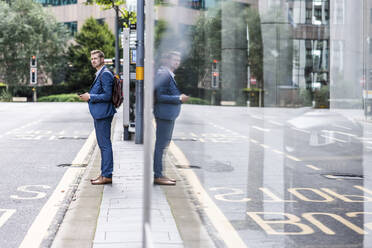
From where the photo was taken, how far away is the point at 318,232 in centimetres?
165

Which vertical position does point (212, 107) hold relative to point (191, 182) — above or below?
above

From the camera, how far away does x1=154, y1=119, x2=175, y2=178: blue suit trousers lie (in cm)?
209

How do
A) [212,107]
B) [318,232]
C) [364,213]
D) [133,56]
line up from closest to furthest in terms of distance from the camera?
[364,213] → [318,232] → [212,107] → [133,56]

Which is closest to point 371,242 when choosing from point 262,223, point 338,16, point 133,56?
point 262,223

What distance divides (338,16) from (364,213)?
53 cm

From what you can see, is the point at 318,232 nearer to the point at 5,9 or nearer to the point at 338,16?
the point at 338,16

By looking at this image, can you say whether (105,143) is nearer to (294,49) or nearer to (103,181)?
(103,181)

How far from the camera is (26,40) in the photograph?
168ft

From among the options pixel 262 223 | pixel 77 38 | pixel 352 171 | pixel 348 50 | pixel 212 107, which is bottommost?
pixel 262 223

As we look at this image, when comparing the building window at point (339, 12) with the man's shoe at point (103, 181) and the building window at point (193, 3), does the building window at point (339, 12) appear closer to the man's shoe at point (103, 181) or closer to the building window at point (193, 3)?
the building window at point (193, 3)

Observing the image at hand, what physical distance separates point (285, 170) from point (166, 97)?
21.9 inches

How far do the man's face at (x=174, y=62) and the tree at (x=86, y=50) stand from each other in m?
50.2

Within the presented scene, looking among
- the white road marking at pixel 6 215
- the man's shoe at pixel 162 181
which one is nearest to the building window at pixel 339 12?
the man's shoe at pixel 162 181

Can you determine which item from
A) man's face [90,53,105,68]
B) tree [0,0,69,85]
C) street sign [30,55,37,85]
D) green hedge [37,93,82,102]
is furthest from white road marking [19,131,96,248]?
tree [0,0,69,85]
